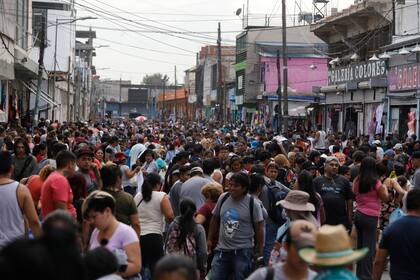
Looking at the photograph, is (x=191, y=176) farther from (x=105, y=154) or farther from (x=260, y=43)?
(x=260, y=43)

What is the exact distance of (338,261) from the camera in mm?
4715

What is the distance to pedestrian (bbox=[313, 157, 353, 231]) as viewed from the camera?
35.8 feet

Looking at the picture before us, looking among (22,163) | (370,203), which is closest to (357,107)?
(22,163)

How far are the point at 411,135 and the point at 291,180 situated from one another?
632 inches

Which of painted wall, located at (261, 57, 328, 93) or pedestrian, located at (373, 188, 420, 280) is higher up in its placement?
painted wall, located at (261, 57, 328, 93)

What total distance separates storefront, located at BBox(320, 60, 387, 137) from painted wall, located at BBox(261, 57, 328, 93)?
20.4 metres

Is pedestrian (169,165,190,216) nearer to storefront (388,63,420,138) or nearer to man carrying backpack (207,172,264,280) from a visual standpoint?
man carrying backpack (207,172,264,280)

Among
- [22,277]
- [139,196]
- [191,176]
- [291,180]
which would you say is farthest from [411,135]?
[22,277]

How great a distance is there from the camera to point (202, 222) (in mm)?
9938

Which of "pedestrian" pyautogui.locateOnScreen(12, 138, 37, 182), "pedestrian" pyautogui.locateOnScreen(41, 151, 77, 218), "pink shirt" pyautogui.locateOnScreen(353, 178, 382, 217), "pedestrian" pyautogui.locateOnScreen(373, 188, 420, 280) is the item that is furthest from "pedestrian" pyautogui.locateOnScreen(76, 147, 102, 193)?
"pedestrian" pyautogui.locateOnScreen(373, 188, 420, 280)

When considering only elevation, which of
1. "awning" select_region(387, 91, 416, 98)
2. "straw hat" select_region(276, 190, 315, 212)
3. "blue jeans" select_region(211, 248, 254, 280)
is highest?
"awning" select_region(387, 91, 416, 98)

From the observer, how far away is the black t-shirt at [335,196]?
10.9 m

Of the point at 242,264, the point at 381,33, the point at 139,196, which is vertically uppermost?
the point at 381,33

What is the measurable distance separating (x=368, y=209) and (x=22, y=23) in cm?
3369
